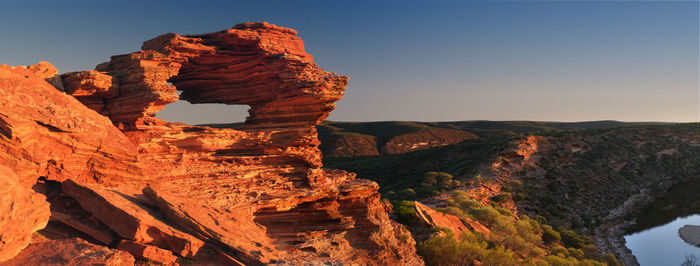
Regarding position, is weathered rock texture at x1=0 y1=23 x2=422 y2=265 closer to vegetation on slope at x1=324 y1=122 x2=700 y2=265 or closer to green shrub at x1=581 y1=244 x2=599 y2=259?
vegetation on slope at x1=324 y1=122 x2=700 y2=265

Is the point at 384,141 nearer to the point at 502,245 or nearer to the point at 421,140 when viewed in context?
the point at 421,140

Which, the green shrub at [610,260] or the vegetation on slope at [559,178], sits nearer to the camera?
the green shrub at [610,260]

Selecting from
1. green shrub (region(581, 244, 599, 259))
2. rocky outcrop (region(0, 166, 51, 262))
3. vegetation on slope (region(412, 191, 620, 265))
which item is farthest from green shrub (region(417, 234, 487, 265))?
rocky outcrop (region(0, 166, 51, 262))

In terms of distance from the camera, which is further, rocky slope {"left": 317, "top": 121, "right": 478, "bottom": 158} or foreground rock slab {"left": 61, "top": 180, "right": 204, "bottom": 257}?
rocky slope {"left": 317, "top": 121, "right": 478, "bottom": 158}

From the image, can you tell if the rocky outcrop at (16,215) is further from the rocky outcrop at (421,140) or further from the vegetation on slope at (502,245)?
the rocky outcrop at (421,140)

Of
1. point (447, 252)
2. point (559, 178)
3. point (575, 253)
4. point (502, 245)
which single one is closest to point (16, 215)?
point (447, 252)

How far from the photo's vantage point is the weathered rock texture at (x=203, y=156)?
1015 centimetres

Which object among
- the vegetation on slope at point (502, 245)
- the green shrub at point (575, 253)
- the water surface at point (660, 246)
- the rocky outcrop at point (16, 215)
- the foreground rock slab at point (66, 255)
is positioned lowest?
the water surface at point (660, 246)

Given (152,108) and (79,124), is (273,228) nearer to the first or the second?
(152,108)

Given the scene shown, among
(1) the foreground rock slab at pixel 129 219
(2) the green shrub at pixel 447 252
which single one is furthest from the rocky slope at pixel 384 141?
(1) the foreground rock slab at pixel 129 219

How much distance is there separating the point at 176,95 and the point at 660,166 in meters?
68.6

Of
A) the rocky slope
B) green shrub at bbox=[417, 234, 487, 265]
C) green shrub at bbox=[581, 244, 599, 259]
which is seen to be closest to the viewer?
green shrub at bbox=[417, 234, 487, 265]

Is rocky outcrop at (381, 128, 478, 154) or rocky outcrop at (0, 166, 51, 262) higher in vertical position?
rocky outcrop at (0, 166, 51, 262)

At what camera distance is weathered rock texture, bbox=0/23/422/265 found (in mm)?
10146
